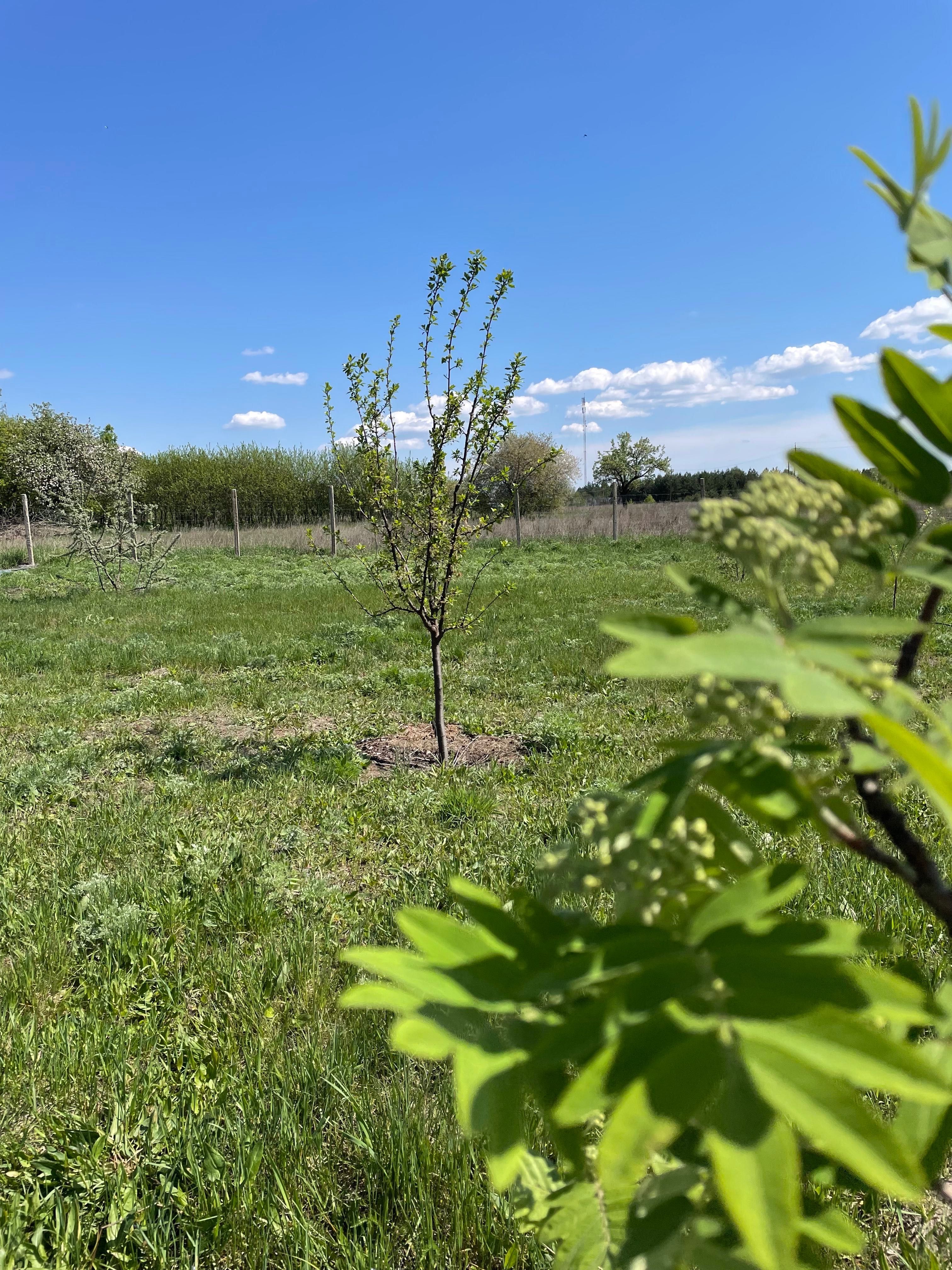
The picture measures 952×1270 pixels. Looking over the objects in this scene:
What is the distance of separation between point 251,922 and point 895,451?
3.48m

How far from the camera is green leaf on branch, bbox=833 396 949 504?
1.96ft

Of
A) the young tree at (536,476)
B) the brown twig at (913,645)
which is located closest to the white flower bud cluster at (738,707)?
the brown twig at (913,645)

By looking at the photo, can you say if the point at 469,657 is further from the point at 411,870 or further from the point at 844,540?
the point at 844,540

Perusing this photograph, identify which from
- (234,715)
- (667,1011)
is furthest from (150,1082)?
(234,715)

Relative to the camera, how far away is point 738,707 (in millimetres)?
515

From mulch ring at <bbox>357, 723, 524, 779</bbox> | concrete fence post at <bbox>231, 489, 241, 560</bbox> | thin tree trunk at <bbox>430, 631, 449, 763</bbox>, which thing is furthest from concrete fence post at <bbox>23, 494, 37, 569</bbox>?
thin tree trunk at <bbox>430, 631, 449, 763</bbox>

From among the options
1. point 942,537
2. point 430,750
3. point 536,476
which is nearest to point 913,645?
point 942,537

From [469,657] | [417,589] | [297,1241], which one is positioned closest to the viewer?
[297,1241]

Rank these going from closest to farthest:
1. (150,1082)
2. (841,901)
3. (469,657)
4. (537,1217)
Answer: (537,1217)
(150,1082)
(841,901)
(469,657)

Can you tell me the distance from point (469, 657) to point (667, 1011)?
8.73 meters

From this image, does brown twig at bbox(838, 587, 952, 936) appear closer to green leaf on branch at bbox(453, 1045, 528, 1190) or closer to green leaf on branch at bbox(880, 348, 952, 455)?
green leaf on branch at bbox(880, 348, 952, 455)

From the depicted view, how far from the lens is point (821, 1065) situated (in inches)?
17.1

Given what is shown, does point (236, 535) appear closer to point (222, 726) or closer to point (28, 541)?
point (28, 541)

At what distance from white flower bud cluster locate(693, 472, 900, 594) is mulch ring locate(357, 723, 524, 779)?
5.16 m
